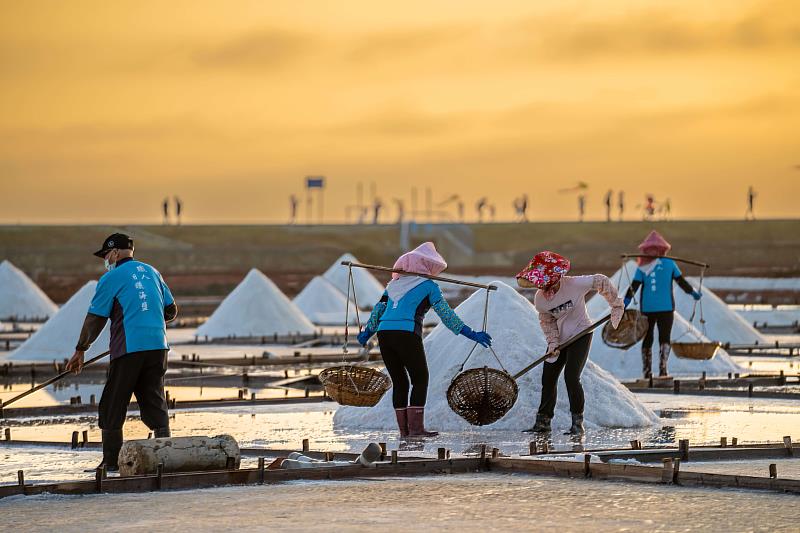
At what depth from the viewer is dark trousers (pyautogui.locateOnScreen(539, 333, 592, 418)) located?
11.1 metres

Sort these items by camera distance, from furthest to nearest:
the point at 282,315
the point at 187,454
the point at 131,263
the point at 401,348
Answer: the point at 282,315
the point at 401,348
the point at 131,263
the point at 187,454

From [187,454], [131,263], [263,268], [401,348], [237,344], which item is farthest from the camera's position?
[263,268]

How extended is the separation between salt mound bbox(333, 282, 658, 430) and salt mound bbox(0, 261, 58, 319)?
26276mm

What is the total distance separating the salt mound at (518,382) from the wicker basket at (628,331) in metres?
3.92

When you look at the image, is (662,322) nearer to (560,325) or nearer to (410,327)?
(560,325)

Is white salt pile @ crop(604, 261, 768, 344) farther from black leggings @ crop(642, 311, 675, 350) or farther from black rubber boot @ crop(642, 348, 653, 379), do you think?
black leggings @ crop(642, 311, 675, 350)

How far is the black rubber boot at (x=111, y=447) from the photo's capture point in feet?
29.3

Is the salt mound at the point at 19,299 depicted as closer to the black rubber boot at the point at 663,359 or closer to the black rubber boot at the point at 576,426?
the black rubber boot at the point at 663,359

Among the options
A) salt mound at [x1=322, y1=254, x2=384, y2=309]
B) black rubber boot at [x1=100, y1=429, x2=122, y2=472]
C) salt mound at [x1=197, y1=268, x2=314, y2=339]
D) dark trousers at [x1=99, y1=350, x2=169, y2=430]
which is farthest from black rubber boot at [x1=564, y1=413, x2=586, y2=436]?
salt mound at [x1=322, y1=254, x2=384, y2=309]

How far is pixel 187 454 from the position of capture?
8461 mm

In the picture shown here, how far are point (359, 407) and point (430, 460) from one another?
336 centimetres

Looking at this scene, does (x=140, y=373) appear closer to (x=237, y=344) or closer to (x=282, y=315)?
(x=237, y=344)

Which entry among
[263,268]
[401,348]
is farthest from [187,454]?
[263,268]

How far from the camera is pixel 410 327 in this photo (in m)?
10.5
